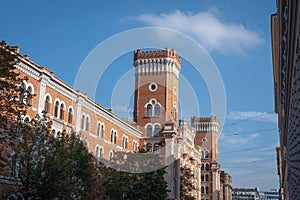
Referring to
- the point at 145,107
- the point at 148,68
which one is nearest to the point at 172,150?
the point at 145,107

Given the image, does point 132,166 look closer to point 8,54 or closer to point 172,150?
point 172,150

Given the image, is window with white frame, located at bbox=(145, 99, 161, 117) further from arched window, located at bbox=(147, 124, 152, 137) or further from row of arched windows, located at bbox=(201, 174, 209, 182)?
row of arched windows, located at bbox=(201, 174, 209, 182)

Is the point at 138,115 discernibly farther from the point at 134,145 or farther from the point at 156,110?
the point at 134,145

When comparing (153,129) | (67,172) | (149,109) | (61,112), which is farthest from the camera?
(149,109)

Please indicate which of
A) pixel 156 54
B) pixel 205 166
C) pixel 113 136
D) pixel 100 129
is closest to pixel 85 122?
pixel 100 129

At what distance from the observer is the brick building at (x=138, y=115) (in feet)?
121

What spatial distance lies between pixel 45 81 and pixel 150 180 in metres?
13.7

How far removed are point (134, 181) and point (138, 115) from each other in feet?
85.3

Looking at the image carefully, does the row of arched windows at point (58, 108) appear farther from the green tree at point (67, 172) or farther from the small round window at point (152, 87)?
the small round window at point (152, 87)

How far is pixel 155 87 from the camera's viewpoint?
214 feet

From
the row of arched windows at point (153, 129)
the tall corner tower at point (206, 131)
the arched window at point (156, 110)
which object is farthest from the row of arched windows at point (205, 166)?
the row of arched windows at point (153, 129)

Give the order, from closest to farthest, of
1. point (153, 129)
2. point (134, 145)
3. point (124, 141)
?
1. point (124, 141)
2. point (134, 145)
3. point (153, 129)

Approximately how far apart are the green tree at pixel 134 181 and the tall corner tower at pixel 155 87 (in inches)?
747

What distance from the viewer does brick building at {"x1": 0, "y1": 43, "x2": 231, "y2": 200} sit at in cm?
3678
